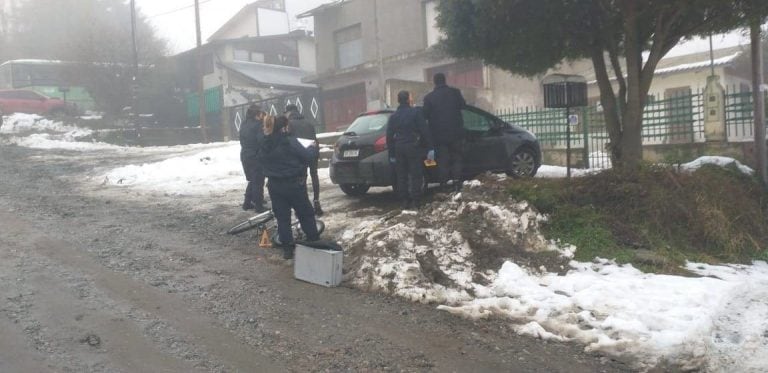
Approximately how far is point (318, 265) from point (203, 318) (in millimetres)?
1389

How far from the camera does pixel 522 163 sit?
1093cm

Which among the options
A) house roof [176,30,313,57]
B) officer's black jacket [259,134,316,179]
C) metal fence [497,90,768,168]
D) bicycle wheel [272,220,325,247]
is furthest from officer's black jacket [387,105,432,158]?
house roof [176,30,313,57]

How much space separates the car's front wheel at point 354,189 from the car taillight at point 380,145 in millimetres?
1239

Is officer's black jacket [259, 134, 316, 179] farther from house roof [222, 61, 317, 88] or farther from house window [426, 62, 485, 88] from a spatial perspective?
house roof [222, 61, 317, 88]

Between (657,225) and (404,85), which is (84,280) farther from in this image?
(404,85)

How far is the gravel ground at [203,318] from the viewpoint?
473 cm

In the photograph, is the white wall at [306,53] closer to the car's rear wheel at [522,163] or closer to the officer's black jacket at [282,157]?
the car's rear wheel at [522,163]

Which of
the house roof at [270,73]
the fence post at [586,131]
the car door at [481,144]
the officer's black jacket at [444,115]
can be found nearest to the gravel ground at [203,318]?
the officer's black jacket at [444,115]

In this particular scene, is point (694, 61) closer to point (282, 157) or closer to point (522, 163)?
point (522, 163)

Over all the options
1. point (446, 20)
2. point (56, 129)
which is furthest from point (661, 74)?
point (56, 129)

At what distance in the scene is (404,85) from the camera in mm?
22797

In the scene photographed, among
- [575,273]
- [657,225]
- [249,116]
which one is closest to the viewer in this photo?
[575,273]

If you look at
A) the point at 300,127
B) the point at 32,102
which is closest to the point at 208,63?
the point at 32,102

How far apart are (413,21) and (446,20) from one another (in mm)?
19404
